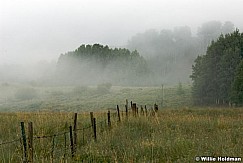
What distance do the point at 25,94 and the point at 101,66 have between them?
152ft

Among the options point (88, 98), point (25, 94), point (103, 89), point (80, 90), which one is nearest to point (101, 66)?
point (80, 90)

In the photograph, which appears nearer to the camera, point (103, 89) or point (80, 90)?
point (103, 89)

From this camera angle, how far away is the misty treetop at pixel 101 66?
112387mm

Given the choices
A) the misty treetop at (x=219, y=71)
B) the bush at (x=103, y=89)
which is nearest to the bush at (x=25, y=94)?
the bush at (x=103, y=89)

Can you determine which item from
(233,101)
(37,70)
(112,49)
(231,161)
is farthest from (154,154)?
(37,70)

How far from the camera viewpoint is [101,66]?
121875 mm

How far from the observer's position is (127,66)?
114812 millimetres

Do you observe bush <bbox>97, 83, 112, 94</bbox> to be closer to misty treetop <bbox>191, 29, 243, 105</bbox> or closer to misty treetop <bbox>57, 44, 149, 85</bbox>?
misty treetop <bbox>191, 29, 243, 105</bbox>

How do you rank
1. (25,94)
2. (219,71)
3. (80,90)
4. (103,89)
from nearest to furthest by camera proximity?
1. (219,71)
2. (103,89)
3. (25,94)
4. (80,90)

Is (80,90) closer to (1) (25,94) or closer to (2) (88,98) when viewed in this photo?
(2) (88,98)

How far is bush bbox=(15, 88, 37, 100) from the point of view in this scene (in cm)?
7819

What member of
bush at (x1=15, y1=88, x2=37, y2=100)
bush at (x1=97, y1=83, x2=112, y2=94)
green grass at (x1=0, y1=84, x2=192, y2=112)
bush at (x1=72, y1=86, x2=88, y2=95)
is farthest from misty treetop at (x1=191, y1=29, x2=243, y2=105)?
bush at (x1=15, y1=88, x2=37, y2=100)

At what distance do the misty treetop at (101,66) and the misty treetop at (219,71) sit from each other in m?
48.8

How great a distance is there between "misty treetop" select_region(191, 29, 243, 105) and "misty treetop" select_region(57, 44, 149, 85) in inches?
1921
